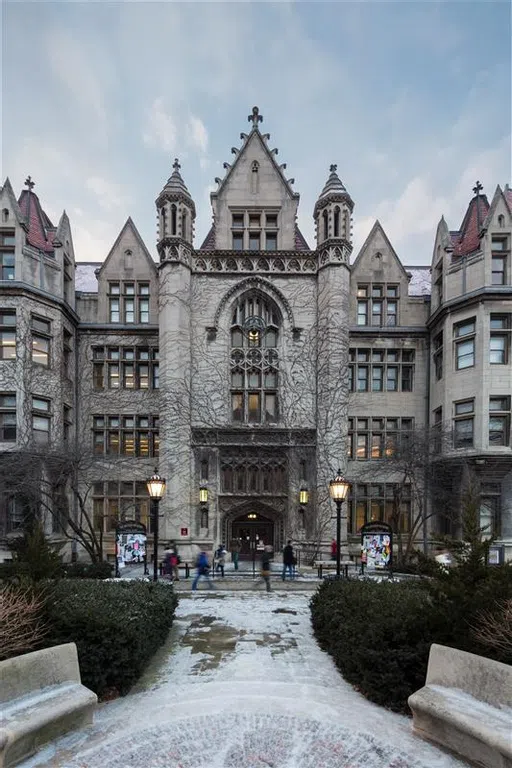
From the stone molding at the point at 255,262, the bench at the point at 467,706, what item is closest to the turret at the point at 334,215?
the stone molding at the point at 255,262

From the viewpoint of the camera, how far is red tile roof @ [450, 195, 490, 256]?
22391mm

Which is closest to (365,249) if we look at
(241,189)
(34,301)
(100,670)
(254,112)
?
(241,189)

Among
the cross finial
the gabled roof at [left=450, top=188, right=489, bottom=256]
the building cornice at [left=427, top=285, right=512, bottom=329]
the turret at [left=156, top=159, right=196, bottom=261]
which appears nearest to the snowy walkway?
the building cornice at [left=427, top=285, right=512, bottom=329]

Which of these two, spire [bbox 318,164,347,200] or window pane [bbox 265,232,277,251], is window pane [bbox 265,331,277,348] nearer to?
window pane [bbox 265,232,277,251]

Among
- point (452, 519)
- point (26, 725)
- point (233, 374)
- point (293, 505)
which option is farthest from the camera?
point (233, 374)

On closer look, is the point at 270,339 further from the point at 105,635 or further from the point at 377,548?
the point at 105,635

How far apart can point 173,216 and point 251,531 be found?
1745 centimetres

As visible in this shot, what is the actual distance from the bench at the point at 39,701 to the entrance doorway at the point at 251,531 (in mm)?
17065

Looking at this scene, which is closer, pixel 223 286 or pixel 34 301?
pixel 34 301

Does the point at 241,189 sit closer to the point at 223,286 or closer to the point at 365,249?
the point at 223,286

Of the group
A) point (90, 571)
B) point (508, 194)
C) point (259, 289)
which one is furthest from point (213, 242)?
point (90, 571)

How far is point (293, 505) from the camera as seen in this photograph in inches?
869

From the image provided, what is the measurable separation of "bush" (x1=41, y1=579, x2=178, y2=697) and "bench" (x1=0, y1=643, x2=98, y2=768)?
520 millimetres

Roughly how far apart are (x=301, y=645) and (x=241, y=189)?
22.7m
